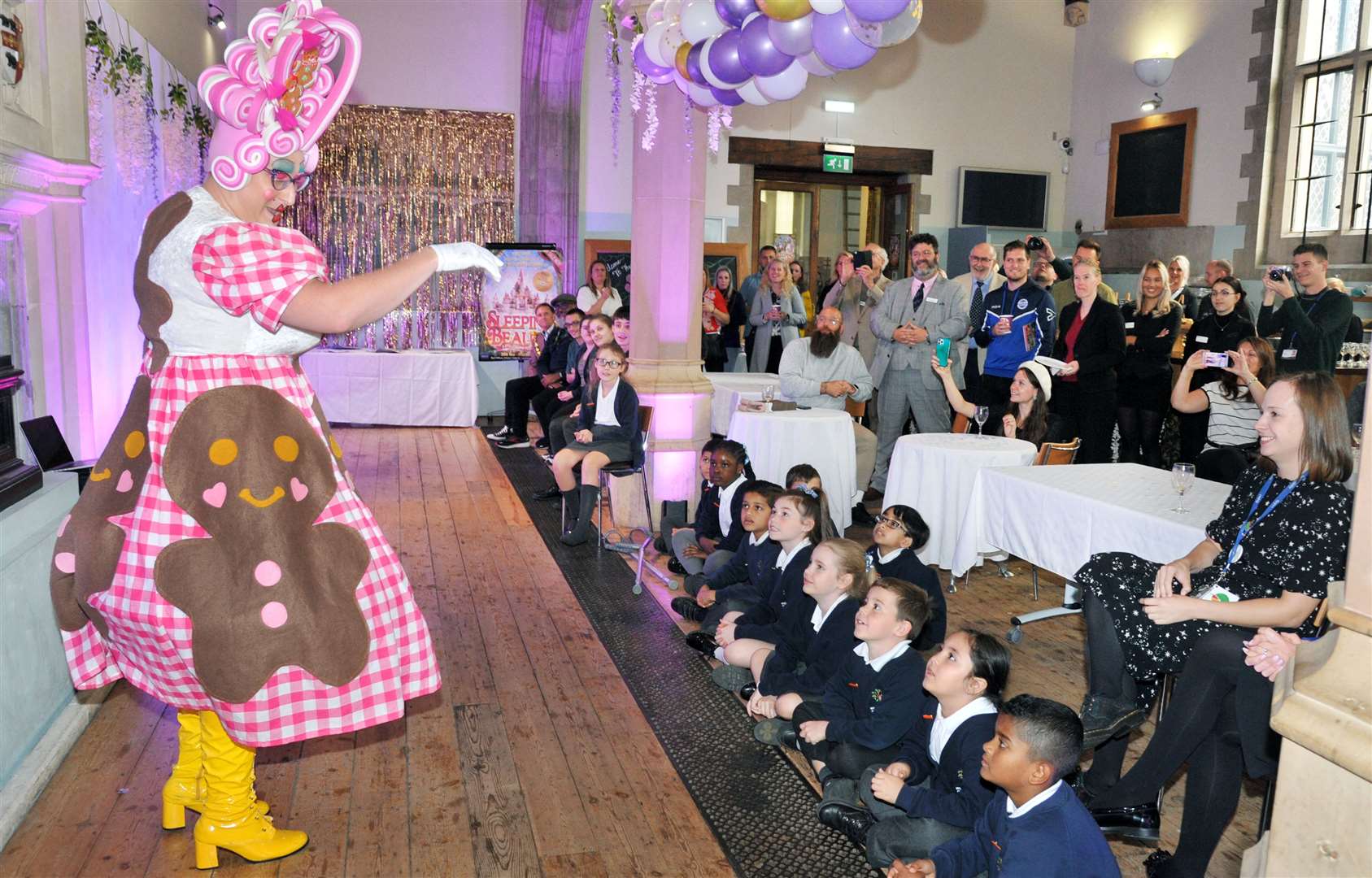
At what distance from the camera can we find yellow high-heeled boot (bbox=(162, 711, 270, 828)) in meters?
2.52

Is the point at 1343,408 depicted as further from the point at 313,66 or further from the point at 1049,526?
the point at 313,66

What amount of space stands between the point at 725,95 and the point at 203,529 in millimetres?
3672

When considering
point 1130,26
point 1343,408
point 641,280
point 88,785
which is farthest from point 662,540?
point 1130,26

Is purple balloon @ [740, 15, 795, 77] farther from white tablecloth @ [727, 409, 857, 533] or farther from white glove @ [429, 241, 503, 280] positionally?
white glove @ [429, 241, 503, 280]

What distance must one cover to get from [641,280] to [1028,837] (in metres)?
4.46

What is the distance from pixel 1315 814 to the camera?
1.43 meters

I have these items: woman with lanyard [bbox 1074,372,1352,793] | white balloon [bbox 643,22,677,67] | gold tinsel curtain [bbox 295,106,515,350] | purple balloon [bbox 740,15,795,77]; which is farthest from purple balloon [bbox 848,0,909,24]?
gold tinsel curtain [bbox 295,106,515,350]

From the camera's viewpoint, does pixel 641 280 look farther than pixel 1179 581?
Yes

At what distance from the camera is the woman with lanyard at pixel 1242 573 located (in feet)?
7.97

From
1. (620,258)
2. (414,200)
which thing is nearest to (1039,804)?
(620,258)

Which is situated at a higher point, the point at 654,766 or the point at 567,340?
the point at 567,340

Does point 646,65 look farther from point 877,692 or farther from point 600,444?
point 877,692

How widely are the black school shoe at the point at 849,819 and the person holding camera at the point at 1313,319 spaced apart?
4213 millimetres

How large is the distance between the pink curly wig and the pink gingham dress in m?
0.13
